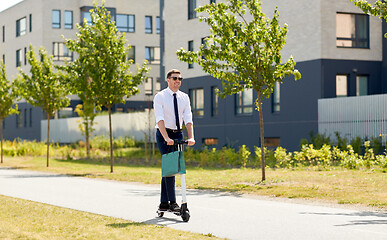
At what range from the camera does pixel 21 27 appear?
62.3 metres

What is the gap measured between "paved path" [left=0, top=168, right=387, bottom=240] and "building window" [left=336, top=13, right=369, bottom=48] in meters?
17.3

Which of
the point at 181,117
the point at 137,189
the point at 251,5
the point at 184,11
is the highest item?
the point at 184,11

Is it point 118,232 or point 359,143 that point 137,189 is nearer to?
point 118,232

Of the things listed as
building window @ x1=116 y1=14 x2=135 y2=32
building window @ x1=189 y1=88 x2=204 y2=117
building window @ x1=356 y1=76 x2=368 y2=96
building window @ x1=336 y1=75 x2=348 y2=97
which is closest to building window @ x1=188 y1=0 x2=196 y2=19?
building window @ x1=189 y1=88 x2=204 y2=117

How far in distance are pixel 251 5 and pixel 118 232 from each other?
9.77 m

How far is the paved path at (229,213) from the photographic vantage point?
8.80 m

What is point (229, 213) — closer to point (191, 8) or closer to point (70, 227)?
point (70, 227)

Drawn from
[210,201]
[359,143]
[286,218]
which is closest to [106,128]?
[359,143]

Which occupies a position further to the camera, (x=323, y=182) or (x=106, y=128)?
(x=106, y=128)

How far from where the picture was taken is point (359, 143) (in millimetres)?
26062

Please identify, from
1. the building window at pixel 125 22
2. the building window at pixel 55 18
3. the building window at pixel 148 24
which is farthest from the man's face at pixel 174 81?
the building window at pixel 148 24

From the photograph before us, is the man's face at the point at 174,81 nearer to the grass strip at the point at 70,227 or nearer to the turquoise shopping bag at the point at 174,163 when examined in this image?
the turquoise shopping bag at the point at 174,163

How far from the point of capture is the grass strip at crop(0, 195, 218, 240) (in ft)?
28.0

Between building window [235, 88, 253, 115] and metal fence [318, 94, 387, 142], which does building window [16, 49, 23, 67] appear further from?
metal fence [318, 94, 387, 142]
